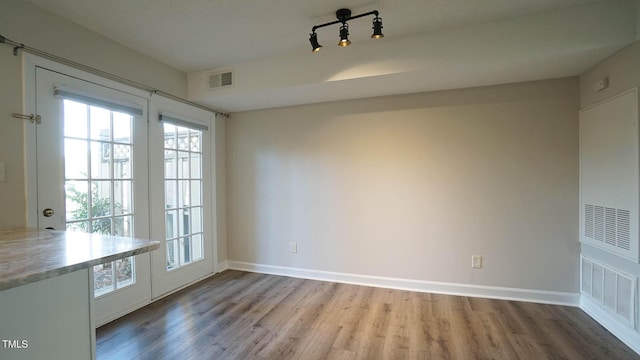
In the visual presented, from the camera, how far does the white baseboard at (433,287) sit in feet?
9.52

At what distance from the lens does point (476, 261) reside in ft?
10.2

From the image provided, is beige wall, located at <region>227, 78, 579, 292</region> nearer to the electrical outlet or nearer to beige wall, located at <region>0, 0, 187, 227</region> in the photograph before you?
the electrical outlet

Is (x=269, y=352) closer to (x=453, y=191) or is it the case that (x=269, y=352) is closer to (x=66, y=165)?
(x=66, y=165)

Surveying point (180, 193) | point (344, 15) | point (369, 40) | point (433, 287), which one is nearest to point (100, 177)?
point (180, 193)

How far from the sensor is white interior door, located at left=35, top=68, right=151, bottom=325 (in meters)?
2.21

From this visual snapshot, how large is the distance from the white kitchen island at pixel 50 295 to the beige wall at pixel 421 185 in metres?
2.46

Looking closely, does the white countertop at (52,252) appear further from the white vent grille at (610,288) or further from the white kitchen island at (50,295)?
the white vent grille at (610,288)

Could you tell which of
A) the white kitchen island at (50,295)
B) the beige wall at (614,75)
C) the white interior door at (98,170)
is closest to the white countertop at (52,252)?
the white kitchen island at (50,295)

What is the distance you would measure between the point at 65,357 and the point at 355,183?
2812mm

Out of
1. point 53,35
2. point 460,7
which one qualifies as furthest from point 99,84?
point 460,7

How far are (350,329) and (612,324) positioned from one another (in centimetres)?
211

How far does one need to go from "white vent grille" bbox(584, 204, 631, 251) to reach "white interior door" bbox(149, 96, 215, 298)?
404 cm

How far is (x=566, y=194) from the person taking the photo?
9.37ft

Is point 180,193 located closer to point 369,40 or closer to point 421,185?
point 369,40
